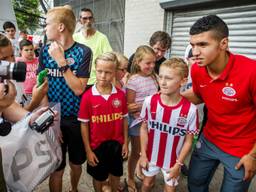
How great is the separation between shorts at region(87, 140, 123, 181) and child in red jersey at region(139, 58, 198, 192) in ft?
0.86

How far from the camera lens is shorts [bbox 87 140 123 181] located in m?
2.46

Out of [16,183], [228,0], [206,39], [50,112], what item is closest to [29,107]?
[50,112]

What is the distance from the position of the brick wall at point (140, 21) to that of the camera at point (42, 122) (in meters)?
5.06

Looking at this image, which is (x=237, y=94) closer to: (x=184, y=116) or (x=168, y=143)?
(x=184, y=116)

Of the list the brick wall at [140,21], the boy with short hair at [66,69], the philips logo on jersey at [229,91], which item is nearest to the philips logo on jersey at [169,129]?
the philips logo on jersey at [229,91]

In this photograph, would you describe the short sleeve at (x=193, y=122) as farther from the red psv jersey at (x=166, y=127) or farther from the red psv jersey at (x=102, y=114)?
the red psv jersey at (x=102, y=114)

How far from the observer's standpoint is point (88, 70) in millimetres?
2367

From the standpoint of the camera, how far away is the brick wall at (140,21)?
650 centimetres

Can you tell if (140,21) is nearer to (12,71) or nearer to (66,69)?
(66,69)

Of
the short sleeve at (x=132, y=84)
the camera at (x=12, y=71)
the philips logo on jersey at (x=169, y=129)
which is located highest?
the camera at (x=12, y=71)

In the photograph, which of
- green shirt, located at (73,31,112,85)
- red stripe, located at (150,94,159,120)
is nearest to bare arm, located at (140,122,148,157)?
red stripe, located at (150,94,159,120)

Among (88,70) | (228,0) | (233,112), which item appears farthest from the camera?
(228,0)

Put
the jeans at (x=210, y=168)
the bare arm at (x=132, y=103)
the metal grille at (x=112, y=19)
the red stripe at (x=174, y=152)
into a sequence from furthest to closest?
the metal grille at (x=112, y=19) < the bare arm at (x=132, y=103) < the red stripe at (x=174, y=152) < the jeans at (x=210, y=168)

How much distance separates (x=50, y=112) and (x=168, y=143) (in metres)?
1.00
